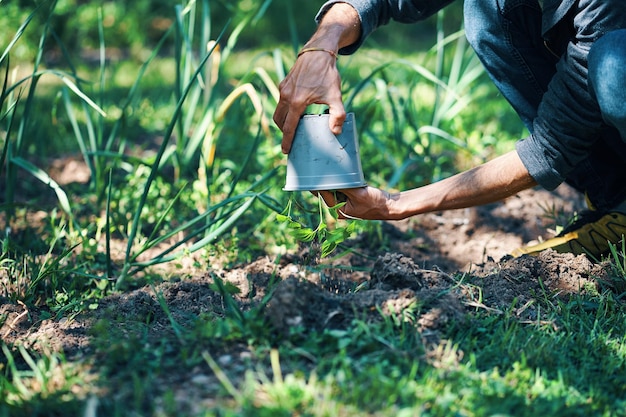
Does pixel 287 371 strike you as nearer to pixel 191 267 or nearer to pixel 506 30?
pixel 191 267

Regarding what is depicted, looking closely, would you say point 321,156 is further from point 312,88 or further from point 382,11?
point 382,11

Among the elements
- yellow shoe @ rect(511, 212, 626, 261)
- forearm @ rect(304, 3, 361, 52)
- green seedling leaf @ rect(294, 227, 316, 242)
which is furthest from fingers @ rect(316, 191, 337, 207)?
yellow shoe @ rect(511, 212, 626, 261)

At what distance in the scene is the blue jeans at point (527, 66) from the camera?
1.94 metres

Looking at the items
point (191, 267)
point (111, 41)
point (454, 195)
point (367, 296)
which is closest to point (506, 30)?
point (454, 195)

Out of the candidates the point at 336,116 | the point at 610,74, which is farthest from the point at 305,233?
the point at 610,74

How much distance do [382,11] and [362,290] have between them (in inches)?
31.0

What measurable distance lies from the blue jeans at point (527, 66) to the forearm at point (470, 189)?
0.86 feet

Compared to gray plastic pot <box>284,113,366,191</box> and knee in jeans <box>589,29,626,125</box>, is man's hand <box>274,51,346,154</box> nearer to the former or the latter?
gray plastic pot <box>284,113,366,191</box>

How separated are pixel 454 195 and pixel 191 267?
0.79m

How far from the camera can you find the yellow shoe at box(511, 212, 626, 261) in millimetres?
1988

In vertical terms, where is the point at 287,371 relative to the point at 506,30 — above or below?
below

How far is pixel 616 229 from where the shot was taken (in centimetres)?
199

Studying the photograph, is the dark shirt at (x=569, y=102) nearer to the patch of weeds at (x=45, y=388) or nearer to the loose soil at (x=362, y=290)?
the loose soil at (x=362, y=290)

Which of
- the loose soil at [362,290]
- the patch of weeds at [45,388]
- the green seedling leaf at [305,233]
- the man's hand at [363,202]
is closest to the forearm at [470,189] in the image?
the man's hand at [363,202]
